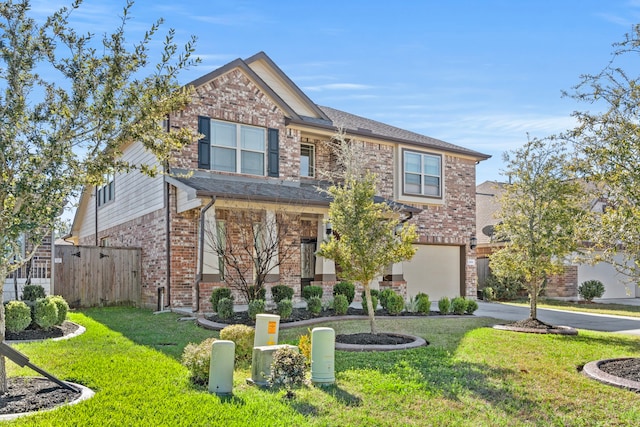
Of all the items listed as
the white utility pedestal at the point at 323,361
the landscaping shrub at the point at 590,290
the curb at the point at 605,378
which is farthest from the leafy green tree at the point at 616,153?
the landscaping shrub at the point at 590,290

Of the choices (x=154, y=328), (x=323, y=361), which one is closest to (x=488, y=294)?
(x=154, y=328)

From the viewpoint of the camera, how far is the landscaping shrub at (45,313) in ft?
34.2

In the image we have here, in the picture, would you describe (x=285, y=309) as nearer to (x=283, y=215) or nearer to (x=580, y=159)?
(x=283, y=215)

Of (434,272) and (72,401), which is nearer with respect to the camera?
(72,401)

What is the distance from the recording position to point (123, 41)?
256 inches

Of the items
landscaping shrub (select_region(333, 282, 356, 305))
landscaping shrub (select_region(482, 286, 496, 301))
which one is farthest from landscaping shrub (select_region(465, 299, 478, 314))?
landscaping shrub (select_region(482, 286, 496, 301))

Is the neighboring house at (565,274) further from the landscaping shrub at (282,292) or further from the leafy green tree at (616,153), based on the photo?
the leafy green tree at (616,153)

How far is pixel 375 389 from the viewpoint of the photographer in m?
6.51

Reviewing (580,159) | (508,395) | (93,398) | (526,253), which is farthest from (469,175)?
(93,398)

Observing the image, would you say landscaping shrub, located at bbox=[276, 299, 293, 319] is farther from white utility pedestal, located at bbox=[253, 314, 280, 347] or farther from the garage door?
the garage door

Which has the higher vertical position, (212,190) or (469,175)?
(469,175)

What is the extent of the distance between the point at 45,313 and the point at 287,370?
20.3 feet

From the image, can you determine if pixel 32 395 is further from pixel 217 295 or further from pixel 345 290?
pixel 345 290

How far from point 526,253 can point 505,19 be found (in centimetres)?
536
